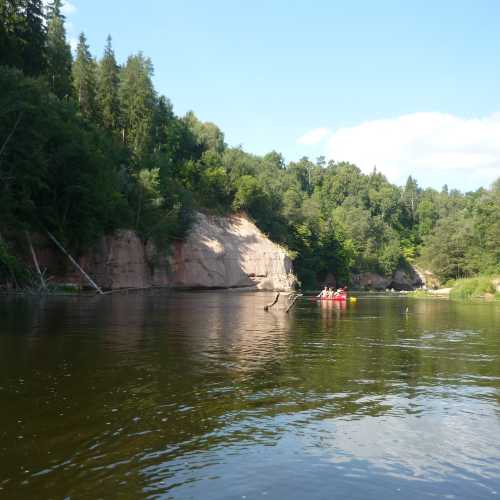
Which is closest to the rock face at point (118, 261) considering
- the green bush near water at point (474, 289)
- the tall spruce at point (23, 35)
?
the tall spruce at point (23, 35)

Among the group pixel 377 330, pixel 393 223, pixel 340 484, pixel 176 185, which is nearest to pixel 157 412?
pixel 340 484

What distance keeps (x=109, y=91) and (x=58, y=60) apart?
1036 cm

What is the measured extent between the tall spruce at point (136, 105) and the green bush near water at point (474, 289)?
48145 mm

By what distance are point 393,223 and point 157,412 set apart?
17037cm

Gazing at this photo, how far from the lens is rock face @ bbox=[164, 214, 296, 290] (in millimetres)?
72438

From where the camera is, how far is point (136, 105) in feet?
265

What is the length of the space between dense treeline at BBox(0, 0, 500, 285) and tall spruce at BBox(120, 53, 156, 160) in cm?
20

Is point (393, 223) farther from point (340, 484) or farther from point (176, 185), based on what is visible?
point (340, 484)

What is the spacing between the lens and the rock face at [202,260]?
59750 mm

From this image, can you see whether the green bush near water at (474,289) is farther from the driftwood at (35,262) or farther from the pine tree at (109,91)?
the pine tree at (109,91)

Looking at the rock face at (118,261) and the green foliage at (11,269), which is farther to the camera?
the rock face at (118,261)

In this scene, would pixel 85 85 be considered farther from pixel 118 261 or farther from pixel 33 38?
pixel 118 261

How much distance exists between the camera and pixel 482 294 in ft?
231

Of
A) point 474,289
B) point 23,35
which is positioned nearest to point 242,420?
point 23,35
